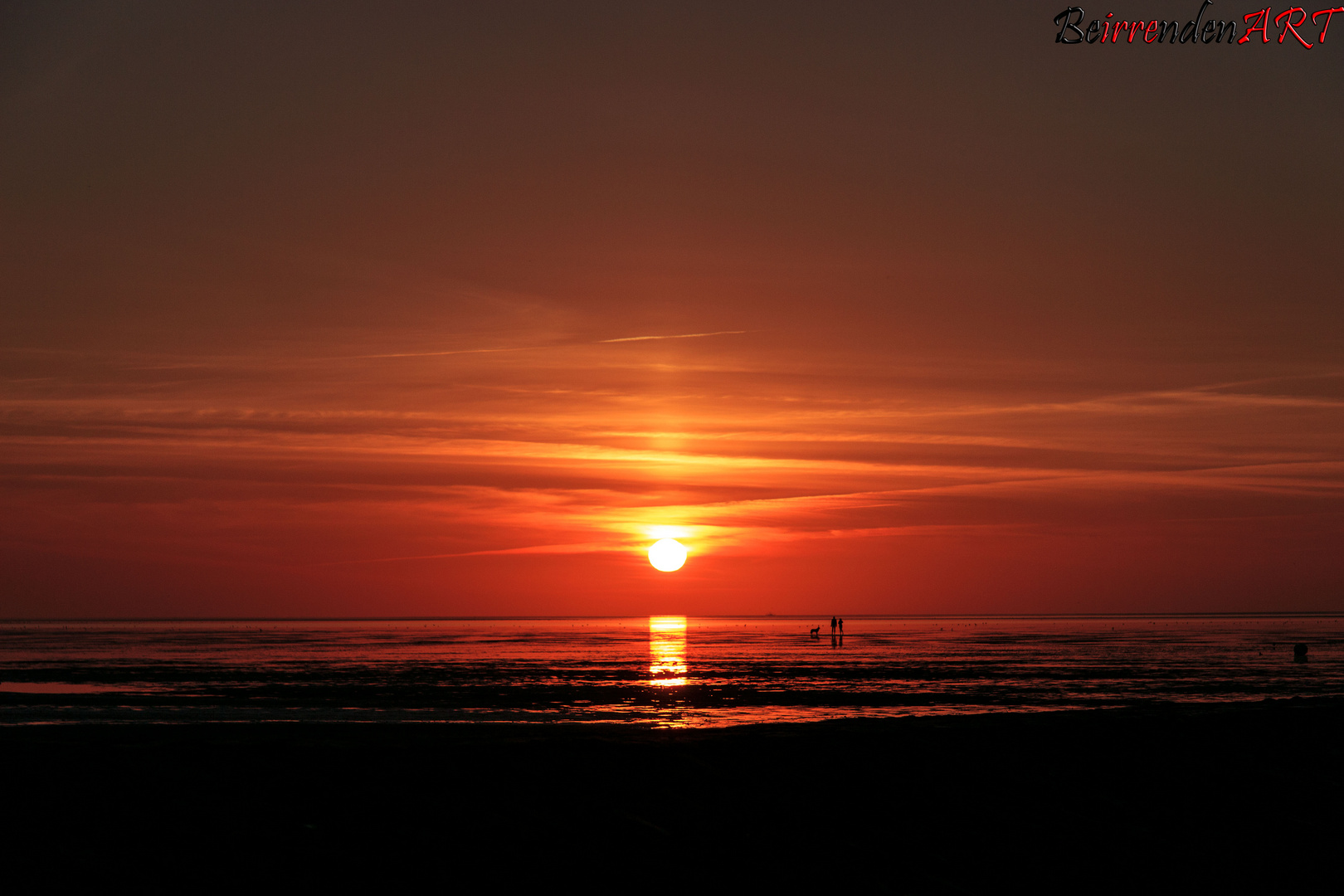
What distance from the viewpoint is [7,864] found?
1040 centimetres

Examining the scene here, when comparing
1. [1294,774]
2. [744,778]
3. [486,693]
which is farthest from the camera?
[486,693]

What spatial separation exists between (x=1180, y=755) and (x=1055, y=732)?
2.15 m

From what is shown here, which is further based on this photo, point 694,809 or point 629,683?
point 629,683

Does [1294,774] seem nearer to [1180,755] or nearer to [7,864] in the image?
[1180,755]

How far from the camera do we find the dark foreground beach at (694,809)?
11000 mm

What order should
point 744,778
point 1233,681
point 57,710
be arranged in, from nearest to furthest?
point 744,778, point 57,710, point 1233,681

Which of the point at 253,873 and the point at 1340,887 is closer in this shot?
the point at 253,873

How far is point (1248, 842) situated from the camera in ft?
42.0

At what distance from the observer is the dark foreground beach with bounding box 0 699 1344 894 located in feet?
36.1

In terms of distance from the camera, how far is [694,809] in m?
13.1

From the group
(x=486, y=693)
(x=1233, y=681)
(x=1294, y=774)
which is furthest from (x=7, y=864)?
(x=1233, y=681)

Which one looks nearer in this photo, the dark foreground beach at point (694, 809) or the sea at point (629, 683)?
the dark foreground beach at point (694, 809)

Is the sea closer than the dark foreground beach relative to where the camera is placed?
No

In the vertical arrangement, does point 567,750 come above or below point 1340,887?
above
